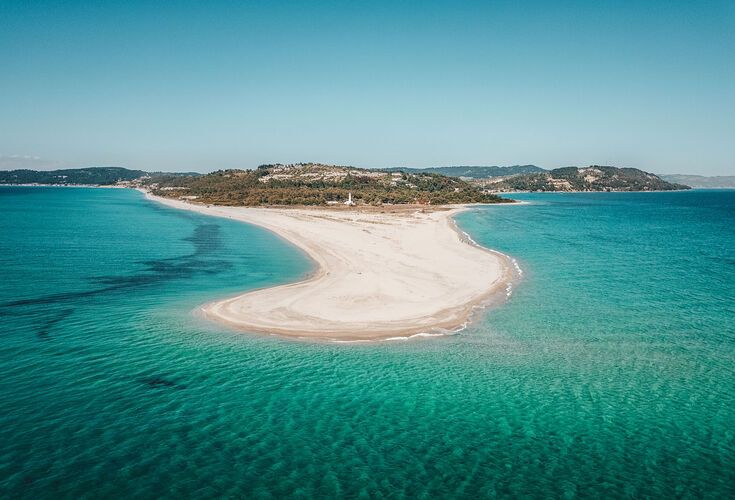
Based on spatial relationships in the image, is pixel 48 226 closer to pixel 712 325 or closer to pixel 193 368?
pixel 193 368

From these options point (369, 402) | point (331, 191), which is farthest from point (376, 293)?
point (331, 191)

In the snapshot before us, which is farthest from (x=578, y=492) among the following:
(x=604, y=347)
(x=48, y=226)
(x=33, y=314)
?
(x=48, y=226)

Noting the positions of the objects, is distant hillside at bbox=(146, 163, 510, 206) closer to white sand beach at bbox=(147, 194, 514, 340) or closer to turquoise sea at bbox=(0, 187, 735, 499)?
white sand beach at bbox=(147, 194, 514, 340)

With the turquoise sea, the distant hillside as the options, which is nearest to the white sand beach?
the turquoise sea

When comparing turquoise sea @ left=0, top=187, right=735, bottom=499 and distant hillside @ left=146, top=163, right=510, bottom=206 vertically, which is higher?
distant hillside @ left=146, top=163, right=510, bottom=206

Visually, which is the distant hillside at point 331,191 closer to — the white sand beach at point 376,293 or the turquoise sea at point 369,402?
the white sand beach at point 376,293

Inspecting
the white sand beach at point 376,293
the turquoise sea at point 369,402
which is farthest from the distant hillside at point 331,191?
the turquoise sea at point 369,402

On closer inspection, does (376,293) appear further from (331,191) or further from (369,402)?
(331,191)
